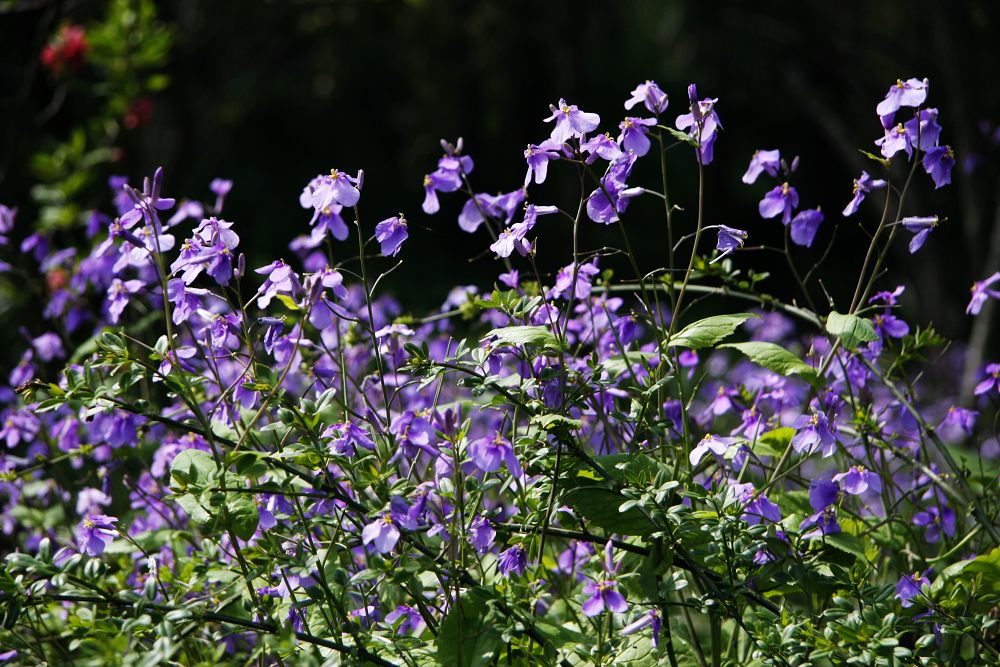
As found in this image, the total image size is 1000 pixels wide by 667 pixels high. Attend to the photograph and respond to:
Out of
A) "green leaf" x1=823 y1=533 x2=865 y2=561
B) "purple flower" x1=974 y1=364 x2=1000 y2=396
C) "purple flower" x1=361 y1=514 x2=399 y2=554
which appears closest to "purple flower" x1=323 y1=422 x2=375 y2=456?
"purple flower" x1=361 y1=514 x2=399 y2=554

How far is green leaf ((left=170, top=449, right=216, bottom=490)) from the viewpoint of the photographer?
137 centimetres

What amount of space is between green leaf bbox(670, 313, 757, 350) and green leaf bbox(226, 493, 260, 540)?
0.65m

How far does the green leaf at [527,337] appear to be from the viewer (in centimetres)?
138

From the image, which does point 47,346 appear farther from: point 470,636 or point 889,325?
point 889,325

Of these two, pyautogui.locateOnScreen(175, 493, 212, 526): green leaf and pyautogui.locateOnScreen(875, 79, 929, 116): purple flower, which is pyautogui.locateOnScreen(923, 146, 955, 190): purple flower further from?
pyautogui.locateOnScreen(175, 493, 212, 526): green leaf

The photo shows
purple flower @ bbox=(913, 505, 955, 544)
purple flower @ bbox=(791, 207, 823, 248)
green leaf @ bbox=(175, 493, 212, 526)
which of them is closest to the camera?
green leaf @ bbox=(175, 493, 212, 526)

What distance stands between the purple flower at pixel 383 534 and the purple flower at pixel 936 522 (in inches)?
45.0

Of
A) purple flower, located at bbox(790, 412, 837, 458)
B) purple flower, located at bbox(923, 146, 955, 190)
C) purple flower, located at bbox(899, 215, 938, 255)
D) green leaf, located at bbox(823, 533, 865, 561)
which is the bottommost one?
green leaf, located at bbox(823, 533, 865, 561)

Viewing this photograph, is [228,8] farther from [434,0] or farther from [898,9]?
[898,9]

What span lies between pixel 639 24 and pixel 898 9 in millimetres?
6743

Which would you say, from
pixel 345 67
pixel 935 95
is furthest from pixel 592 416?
pixel 345 67

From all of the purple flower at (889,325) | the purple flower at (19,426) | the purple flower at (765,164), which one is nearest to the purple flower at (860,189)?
the purple flower at (765,164)

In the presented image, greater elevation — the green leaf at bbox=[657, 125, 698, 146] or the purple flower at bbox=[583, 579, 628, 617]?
the green leaf at bbox=[657, 125, 698, 146]

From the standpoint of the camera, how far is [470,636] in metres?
1.36
